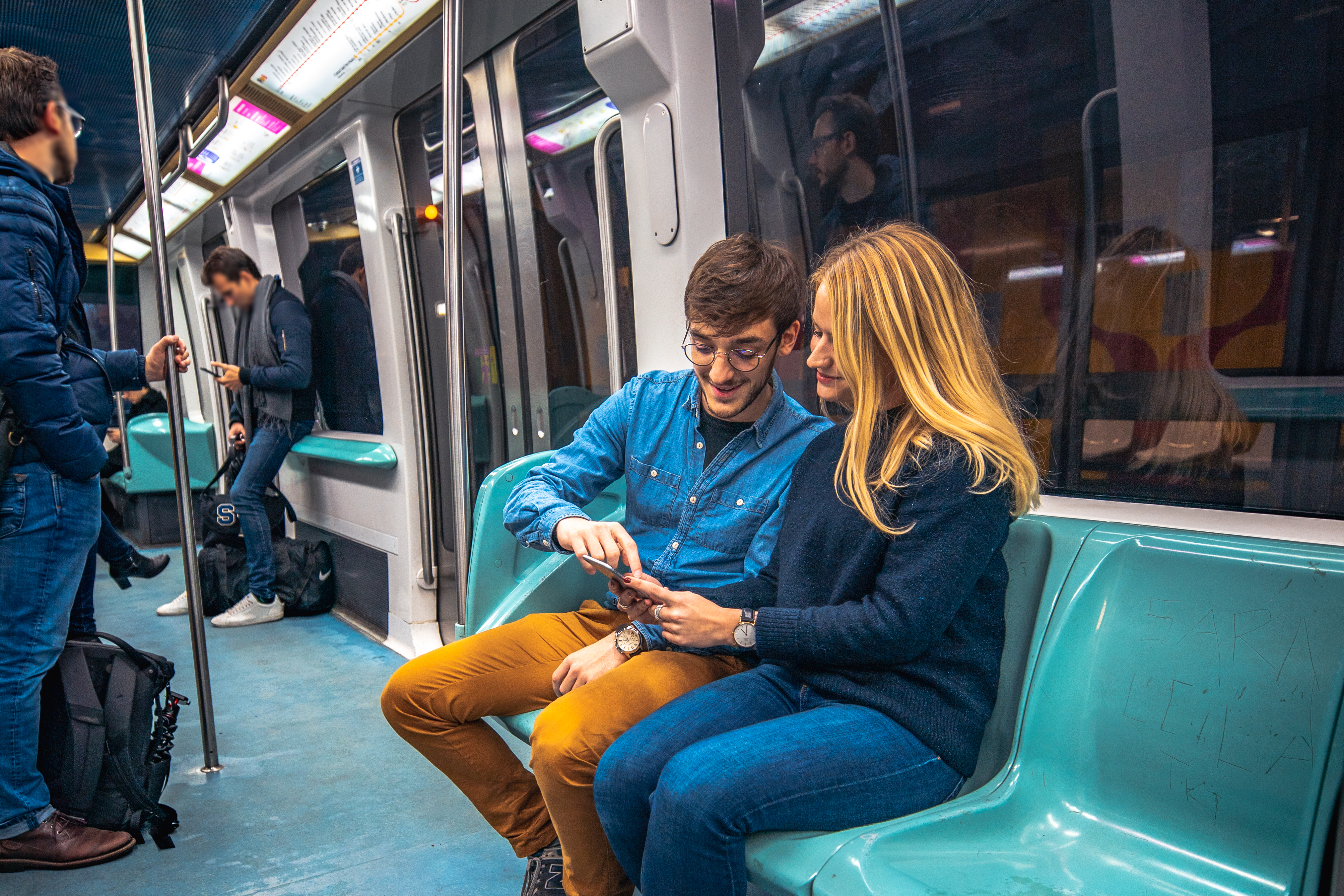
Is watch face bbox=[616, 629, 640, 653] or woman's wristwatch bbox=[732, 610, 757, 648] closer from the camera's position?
woman's wristwatch bbox=[732, 610, 757, 648]

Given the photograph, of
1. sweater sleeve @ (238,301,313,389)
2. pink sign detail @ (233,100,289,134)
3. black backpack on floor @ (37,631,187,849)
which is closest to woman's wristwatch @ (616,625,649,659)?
black backpack on floor @ (37,631,187,849)

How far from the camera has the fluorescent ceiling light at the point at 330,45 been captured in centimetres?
327

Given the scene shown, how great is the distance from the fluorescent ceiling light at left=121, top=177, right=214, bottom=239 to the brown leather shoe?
428cm

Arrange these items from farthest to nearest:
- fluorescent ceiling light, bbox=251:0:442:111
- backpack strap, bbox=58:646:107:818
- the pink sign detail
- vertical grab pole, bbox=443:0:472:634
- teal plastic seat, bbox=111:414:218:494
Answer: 1. teal plastic seat, bbox=111:414:218:494
2. the pink sign detail
3. fluorescent ceiling light, bbox=251:0:442:111
4. backpack strap, bbox=58:646:107:818
5. vertical grab pole, bbox=443:0:472:634

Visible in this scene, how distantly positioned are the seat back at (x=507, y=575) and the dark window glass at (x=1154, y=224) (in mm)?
1125

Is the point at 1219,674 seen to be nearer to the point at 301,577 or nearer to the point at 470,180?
the point at 470,180

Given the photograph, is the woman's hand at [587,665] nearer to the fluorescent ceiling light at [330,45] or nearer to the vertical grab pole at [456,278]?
the vertical grab pole at [456,278]

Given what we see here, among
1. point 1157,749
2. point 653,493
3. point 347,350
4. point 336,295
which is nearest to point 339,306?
point 336,295

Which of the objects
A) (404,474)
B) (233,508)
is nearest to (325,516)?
(233,508)

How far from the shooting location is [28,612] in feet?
7.07

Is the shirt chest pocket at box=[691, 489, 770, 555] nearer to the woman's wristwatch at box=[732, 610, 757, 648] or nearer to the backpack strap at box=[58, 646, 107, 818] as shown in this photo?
the woman's wristwatch at box=[732, 610, 757, 648]

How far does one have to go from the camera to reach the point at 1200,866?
121cm

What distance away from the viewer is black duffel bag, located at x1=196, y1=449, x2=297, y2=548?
479 centimetres

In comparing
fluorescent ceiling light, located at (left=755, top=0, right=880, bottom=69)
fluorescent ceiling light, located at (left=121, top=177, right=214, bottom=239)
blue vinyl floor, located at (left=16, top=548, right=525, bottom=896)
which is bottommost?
blue vinyl floor, located at (left=16, top=548, right=525, bottom=896)
